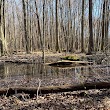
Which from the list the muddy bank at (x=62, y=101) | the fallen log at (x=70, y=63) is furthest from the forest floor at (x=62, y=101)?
the fallen log at (x=70, y=63)

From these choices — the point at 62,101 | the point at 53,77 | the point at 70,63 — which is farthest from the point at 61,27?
the point at 62,101

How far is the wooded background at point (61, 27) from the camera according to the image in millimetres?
28481

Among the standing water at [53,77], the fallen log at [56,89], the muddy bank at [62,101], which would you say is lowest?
the standing water at [53,77]

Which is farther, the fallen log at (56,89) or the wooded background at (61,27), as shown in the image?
the wooded background at (61,27)

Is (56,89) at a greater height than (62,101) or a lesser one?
greater

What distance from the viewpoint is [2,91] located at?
8.08 meters

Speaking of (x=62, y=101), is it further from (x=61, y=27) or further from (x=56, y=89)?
(x=61, y=27)

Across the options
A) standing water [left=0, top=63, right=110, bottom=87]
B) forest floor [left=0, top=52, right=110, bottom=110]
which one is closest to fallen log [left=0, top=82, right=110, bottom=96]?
forest floor [left=0, top=52, right=110, bottom=110]

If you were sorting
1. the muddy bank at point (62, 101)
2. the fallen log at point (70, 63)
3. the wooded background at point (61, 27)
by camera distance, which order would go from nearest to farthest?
the muddy bank at point (62, 101)
the fallen log at point (70, 63)
the wooded background at point (61, 27)

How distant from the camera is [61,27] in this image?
48.1 metres

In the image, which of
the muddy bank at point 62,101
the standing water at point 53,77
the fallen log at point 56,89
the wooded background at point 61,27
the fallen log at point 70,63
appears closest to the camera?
the muddy bank at point 62,101

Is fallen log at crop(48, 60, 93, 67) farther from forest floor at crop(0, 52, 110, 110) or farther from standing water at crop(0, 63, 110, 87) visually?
forest floor at crop(0, 52, 110, 110)

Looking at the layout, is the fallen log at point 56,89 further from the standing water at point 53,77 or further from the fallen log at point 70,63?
the fallen log at point 70,63

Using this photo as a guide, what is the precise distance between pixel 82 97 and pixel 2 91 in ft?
7.94
